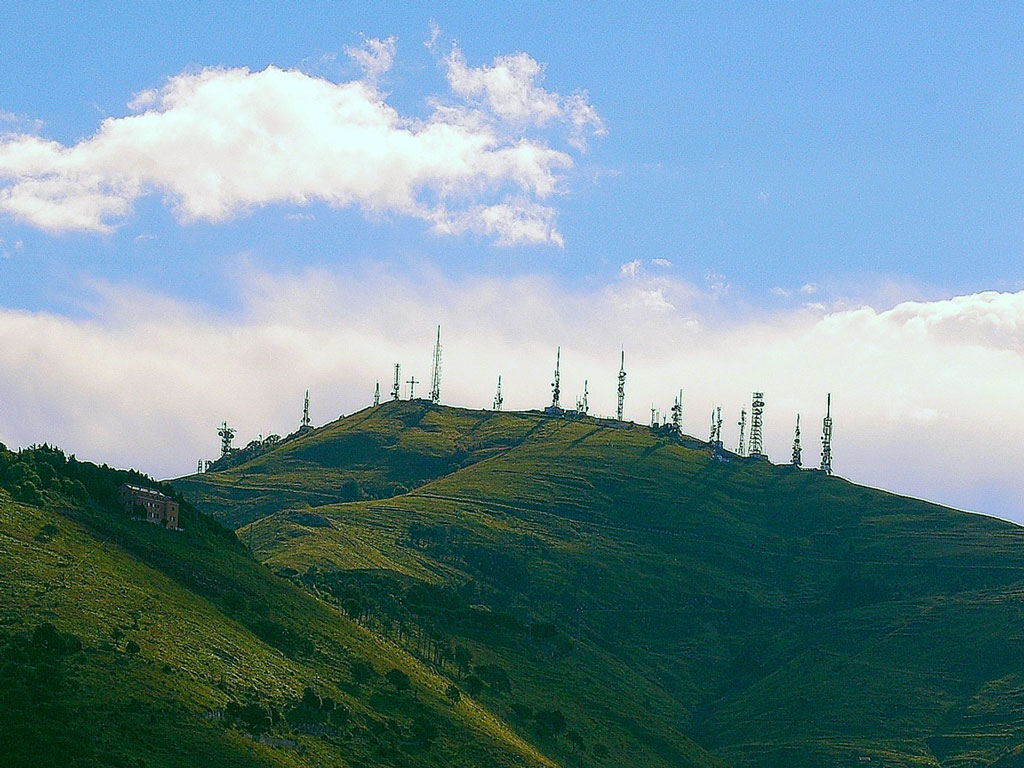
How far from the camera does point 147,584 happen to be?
7746 inches

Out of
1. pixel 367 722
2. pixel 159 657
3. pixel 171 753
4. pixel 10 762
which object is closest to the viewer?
pixel 10 762

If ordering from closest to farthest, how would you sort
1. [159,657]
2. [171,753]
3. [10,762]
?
[10,762]
[171,753]
[159,657]

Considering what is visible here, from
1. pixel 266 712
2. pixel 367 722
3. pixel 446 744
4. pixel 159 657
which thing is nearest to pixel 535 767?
pixel 446 744

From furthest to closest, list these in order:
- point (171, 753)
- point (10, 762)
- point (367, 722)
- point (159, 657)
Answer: point (367, 722)
point (159, 657)
point (171, 753)
point (10, 762)

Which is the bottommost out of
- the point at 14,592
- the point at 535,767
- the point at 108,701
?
the point at 535,767

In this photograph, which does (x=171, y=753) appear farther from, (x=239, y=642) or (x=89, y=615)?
(x=239, y=642)

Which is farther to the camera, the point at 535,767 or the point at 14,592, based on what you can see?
the point at 535,767

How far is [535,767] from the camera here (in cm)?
19538

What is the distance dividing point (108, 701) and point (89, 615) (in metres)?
24.7

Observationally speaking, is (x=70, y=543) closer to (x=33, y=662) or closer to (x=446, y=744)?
(x=33, y=662)

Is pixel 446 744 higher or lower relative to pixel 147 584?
lower

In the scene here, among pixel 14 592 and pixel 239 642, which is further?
pixel 239 642

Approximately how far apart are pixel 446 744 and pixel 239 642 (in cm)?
3492

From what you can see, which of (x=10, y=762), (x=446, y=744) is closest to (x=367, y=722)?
(x=446, y=744)
